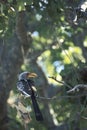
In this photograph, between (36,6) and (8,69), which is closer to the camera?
(36,6)

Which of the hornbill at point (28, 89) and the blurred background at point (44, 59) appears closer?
the hornbill at point (28, 89)

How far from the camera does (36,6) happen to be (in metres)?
6.17

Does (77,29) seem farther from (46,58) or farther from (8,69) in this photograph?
(46,58)

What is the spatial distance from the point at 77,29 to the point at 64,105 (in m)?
1.94

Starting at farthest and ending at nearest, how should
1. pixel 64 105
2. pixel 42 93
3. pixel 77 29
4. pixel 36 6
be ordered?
pixel 42 93 → pixel 77 29 → pixel 64 105 → pixel 36 6

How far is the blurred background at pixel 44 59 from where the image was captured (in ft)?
17.8

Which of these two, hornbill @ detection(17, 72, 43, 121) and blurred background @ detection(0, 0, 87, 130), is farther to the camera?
blurred background @ detection(0, 0, 87, 130)

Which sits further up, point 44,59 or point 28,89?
point 28,89

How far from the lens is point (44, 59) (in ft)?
40.1

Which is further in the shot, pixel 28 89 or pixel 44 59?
pixel 44 59

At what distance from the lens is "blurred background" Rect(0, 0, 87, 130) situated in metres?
5.42

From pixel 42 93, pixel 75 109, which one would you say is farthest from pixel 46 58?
pixel 75 109

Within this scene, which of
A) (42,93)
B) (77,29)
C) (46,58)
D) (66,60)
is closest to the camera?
(77,29)

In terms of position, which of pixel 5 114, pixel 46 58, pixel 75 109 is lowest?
pixel 46 58
